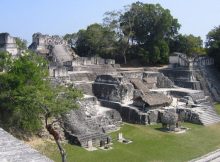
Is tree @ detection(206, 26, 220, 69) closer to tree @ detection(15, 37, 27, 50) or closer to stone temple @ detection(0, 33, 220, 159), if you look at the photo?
stone temple @ detection(0, 33, 220, 159)

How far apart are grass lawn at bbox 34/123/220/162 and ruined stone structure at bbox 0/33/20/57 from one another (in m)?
11.5

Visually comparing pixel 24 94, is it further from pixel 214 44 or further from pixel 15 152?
pixel 214 44

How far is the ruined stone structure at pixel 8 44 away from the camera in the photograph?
102ft

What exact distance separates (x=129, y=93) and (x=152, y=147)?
26.0 ft

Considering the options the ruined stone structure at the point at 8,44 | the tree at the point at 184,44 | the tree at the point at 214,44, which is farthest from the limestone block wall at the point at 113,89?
the tree at the point at 184,44

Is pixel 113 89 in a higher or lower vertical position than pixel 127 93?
higher

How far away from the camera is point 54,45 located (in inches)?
1565

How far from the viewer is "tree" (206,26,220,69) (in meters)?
40.8

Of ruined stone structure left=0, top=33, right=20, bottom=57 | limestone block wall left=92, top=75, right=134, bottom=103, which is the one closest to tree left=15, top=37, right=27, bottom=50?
ruined stone structure left=0, top=33, right=20, bottom=57

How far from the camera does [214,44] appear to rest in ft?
134

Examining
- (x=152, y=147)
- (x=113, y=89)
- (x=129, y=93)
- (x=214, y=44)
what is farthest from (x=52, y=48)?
(x=152, y=147)

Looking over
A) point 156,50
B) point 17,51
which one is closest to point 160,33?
point 156,50

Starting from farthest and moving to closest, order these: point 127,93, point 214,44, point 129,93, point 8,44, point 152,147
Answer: point 214,44 → point 8,44 → point 129,93 → point 127,93 → point 152,147

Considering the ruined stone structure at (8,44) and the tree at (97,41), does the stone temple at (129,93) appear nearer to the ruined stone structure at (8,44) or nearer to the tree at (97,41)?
the ruined stone structure at (8,44)
